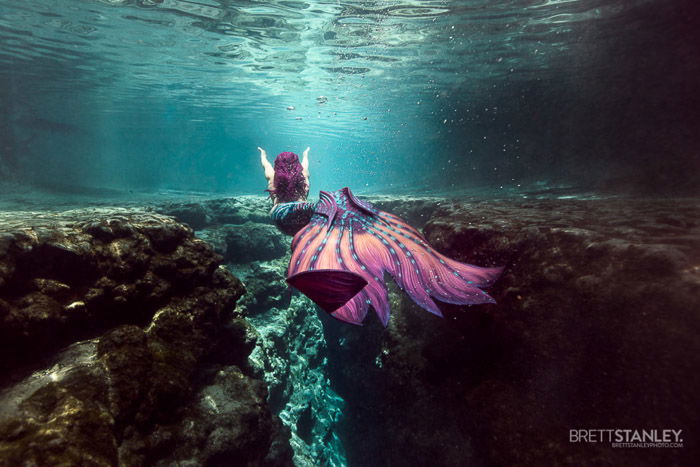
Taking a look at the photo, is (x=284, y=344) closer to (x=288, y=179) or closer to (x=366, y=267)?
(x=288, y=179)

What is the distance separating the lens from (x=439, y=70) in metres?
18.9

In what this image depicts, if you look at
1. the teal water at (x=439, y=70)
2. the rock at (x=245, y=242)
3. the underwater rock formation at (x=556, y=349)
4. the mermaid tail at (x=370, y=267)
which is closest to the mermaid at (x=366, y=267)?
the mermaid tail at (x=370, y=267)

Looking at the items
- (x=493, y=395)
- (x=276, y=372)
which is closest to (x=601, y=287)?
(x=493, y=395)

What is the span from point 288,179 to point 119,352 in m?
3.01

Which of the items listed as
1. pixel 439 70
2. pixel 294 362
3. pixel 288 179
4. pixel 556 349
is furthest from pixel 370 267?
pixel 439 70

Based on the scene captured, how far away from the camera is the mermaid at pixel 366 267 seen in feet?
4.26

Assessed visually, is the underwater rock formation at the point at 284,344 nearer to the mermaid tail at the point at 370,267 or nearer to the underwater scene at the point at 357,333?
the underwater scene at the point at 357,333

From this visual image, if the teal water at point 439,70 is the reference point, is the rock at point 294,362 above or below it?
below

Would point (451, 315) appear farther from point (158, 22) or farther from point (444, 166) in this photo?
point (444, 166)

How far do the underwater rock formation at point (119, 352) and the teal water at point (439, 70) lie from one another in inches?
527

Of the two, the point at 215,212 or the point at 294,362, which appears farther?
the point at 215,212

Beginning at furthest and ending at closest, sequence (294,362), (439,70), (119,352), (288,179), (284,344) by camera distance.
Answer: (439,70), (294,362), (284,344), (288,179), (119,352)

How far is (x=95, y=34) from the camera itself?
1519cm

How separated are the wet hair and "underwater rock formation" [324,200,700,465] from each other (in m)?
2.29
